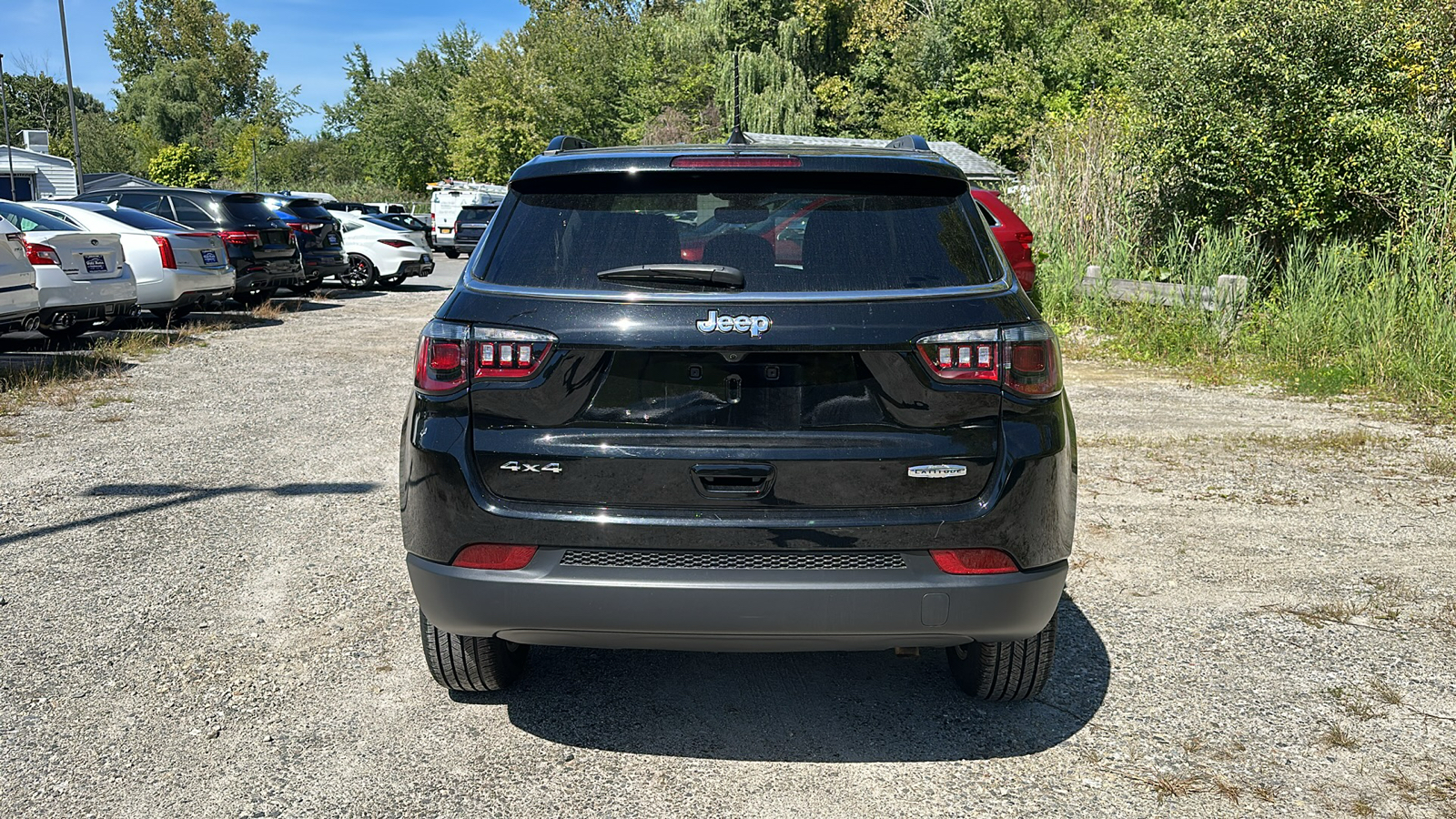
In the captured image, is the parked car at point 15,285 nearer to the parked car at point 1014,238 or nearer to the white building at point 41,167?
the parked car at point 1014,238

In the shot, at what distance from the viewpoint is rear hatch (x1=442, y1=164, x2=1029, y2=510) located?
305 cm

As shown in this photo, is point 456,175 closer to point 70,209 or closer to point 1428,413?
point 70,209

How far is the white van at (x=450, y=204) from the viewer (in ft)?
118

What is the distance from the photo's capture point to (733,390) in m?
3.08

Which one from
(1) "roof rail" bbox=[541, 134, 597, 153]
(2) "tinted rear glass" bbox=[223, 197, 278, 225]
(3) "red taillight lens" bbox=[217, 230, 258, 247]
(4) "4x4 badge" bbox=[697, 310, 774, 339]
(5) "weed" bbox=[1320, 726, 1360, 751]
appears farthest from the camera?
(2) "tinted rear glass" bbox=[223, 197, 278, 225]

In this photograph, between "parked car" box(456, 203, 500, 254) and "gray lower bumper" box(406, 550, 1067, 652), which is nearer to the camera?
"gray lower bumper" box(406, 550, 1067, 652)

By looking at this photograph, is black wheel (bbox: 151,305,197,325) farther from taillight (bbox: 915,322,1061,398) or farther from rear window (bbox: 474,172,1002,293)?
taillight (bbox: 915,322,1061,398)

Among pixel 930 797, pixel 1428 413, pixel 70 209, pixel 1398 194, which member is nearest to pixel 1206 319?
pixel 1398 194

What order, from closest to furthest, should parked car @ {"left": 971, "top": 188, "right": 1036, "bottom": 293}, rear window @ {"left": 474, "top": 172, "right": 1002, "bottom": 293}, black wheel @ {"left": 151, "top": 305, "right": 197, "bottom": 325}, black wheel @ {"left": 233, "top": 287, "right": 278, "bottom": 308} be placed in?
rear window @ {"left": 474, "top": 172, "right": 1002, "bottom": 293}
parked car @ {"left": 971, "top": 188, "right": 1036, "bottom": 293}
black wheel @ {"left": 151, "top": 305, "right": 197, "bottom": 325}
black wheel @ {"left": 233, "top": 287, "right": 278, "bottom": 308}

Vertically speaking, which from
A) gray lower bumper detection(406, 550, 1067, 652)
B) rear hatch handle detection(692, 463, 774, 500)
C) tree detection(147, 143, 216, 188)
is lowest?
gray lower bumper detection(406, 550, 1067, 652)

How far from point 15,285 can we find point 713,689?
28.5 feet

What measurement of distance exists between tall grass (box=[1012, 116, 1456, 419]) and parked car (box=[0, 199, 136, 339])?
390 inches

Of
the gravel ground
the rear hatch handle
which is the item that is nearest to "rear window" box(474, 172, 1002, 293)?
the rear hatch handle

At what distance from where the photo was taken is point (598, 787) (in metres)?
3.32
